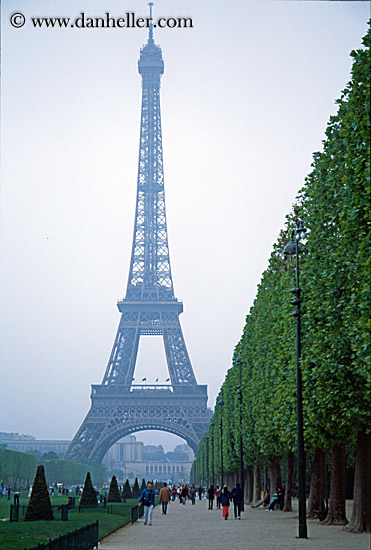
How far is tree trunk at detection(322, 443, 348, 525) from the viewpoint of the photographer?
31094 mm

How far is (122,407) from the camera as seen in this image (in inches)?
4943

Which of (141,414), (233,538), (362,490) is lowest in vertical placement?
(233,538)

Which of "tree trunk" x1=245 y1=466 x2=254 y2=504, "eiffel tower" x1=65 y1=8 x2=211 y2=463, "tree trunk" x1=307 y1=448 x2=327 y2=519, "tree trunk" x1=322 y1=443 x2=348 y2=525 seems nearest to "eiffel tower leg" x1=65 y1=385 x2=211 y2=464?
"eiffel tower" x1=65 y1=8 x2=211 y2=463

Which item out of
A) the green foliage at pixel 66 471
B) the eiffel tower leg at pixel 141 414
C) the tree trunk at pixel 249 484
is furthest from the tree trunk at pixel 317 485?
the green foliage at pixel 66 471

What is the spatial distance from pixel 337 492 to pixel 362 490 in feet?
14.1

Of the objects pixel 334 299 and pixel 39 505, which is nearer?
pixel 334 299

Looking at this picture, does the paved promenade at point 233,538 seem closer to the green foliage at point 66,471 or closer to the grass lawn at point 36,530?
the grass lawn at point 36,530

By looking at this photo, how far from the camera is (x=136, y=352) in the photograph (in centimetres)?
13175

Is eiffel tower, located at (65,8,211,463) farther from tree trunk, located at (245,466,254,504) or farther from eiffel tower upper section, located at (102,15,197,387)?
tree trunk, located at (245,466,254,504)

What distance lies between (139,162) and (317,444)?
367ft

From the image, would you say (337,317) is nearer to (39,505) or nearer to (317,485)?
(317,485)

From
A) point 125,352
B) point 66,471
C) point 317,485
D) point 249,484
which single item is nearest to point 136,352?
point 125,352

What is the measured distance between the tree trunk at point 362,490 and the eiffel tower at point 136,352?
308 ft

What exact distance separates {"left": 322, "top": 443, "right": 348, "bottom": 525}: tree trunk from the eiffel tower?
89.5 m
